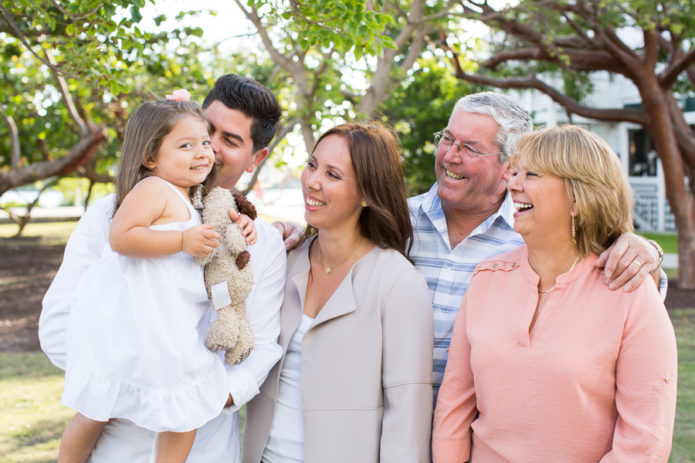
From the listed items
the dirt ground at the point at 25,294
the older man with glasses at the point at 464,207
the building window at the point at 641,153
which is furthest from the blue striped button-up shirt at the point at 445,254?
the building window at the point at 641,153

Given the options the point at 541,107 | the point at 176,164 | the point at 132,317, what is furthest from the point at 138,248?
the point at 541,107

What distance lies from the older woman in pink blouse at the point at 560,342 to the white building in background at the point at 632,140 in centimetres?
2472

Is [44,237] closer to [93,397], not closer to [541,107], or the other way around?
[541,107]

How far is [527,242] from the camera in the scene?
245 cm

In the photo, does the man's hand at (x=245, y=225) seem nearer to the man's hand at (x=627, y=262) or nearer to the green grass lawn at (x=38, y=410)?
the man's hand at (x=627, y=262)

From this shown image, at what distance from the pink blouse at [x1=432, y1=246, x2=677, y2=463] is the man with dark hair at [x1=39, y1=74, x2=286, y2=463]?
2.36 feet

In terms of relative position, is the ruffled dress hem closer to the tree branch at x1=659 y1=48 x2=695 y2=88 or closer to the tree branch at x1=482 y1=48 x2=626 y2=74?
the tree branch at x1=482 y1=48 x2=626 y2=74

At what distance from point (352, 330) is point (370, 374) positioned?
0.17 m

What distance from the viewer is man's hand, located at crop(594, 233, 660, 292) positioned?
2.19 meters

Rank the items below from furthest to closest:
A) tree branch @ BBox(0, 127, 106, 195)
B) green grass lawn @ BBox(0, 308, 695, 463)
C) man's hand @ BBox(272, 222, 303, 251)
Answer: tree branch @ BBox(0, 127, 106, 195) → green grass lawn @ BBox(0, 308, 695, 463) → man's hand @ BBox(272, 222, 303, 251)

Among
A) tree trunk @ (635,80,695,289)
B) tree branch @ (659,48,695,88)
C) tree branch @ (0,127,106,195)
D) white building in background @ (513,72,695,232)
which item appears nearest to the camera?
tree branch @ (0,127,106,195)

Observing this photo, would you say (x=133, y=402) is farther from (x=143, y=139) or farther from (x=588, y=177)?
(x=588, y=177)

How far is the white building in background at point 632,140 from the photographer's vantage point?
86.2 feet

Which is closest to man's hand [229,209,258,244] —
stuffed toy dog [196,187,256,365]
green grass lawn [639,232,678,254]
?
stuffed toy dog [196,187,256,365]
